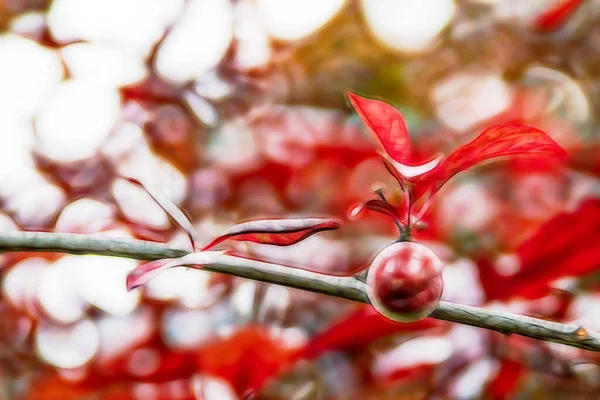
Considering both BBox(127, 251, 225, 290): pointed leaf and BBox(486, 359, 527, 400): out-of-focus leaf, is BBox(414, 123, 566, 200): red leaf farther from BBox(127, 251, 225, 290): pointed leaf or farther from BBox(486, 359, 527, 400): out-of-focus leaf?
BBox(486, 359, 527, 400): out-of-focus leaf

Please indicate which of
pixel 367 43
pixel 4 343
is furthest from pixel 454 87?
pixel 4 343

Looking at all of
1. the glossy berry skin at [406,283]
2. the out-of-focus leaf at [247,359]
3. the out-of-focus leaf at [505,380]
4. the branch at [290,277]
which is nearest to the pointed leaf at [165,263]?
the branch at [290,277]

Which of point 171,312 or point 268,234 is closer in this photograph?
point 268,234

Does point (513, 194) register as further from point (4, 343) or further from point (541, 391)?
point (4, 343)

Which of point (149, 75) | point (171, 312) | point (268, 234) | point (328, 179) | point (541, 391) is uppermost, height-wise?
point (268, 234)

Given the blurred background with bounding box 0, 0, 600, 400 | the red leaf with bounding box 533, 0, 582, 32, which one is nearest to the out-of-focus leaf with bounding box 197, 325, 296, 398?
the blurred background with bounding box 0, 0, 600, 400
